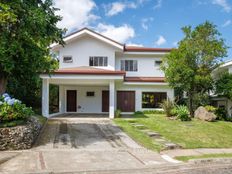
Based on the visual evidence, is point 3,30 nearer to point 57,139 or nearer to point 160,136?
point 57,139

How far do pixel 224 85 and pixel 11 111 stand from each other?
1641 centimetres

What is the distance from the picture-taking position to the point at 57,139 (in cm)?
1449

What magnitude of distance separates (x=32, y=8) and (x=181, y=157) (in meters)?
9.67

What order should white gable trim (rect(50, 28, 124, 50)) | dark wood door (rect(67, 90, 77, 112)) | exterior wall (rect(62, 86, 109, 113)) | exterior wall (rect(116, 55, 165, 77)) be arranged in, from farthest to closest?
1. exterior wall (rect(116, 55, 165, 77))
2. exterior wall (rect(62, 86, 109, 113))
3. dark wood door (rect(67, 90, 77, 112))
4. white gable trim (rect(50, 28, 124, 50))

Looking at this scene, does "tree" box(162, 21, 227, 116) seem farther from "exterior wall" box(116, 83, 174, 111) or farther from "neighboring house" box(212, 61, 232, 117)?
"exterior wall" box(116, 83, 174, 111)

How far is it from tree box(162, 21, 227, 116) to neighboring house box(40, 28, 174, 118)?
3.50 m

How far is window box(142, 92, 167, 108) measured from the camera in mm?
27219

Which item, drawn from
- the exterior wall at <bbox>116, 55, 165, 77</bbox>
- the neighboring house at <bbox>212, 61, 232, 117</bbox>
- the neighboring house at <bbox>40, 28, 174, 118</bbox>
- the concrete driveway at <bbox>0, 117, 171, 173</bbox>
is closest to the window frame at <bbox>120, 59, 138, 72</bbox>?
the neighboring house at <bbox>40, 28, 174, 118</bbox>

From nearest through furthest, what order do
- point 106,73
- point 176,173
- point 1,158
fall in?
point 176,173 < point 1,158 < point 106,73

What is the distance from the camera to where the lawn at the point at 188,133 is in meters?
14.4

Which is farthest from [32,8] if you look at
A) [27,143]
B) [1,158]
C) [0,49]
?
[1,158]

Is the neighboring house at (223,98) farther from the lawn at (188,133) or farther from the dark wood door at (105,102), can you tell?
the dark wood door at (105,102)

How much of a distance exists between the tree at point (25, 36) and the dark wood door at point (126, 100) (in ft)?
39.6

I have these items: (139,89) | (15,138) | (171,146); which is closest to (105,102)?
(139,89)
